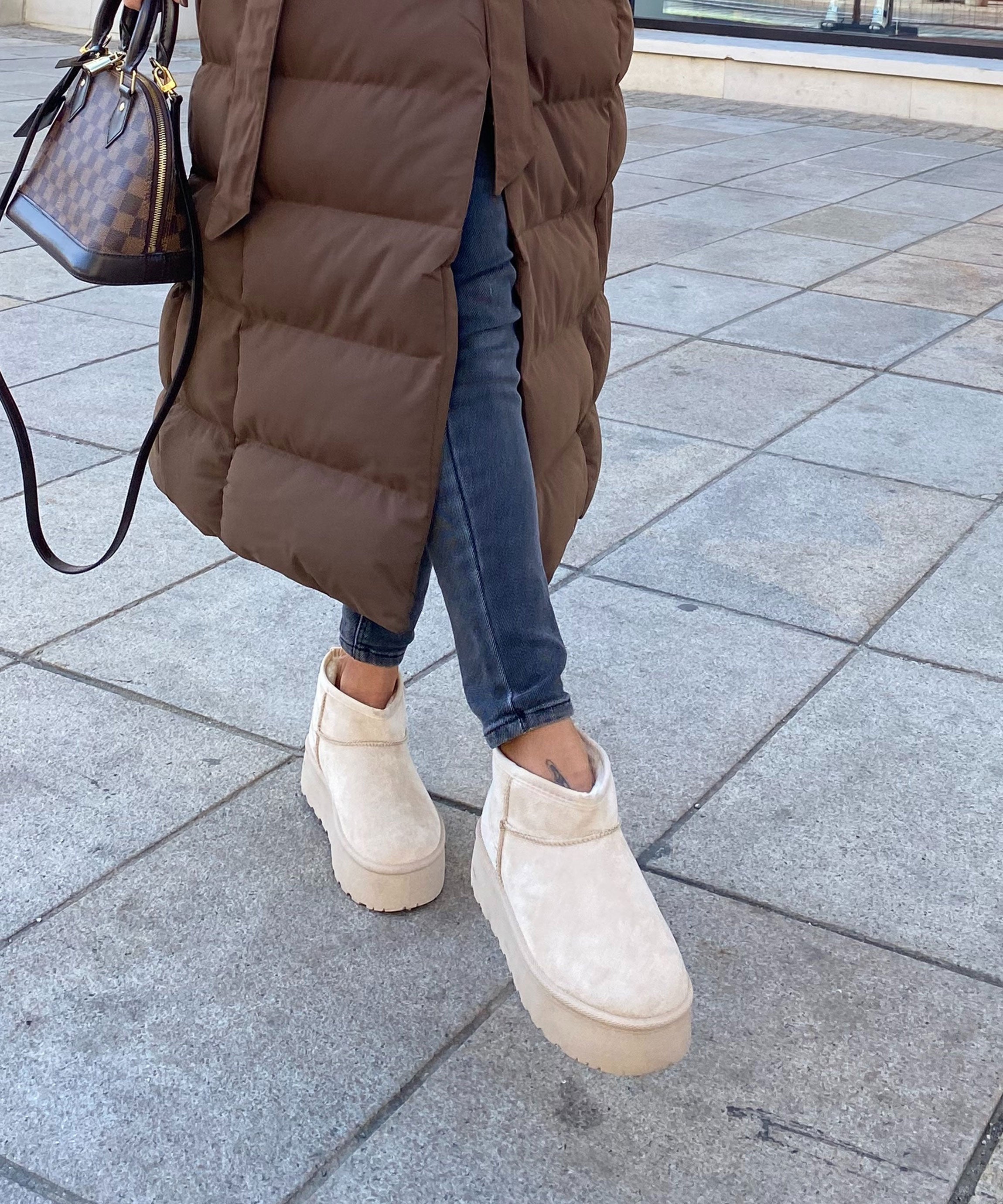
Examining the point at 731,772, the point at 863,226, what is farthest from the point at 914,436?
the point at 863,226

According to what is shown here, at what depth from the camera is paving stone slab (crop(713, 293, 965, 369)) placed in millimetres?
5297

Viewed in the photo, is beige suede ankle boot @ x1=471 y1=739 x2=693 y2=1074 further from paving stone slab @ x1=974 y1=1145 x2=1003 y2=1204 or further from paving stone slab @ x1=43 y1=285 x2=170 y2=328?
paving stone slab @ x1=43 y1=285 x2=170 y2=328

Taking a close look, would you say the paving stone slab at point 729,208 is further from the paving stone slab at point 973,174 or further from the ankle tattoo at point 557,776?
the ankle tattoo at point 557,776

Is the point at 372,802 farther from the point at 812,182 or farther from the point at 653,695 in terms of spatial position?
the point at 812,182

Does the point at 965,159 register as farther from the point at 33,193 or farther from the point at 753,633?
the point at 33,193

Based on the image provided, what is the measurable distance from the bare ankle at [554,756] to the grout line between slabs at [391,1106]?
1.12 feet

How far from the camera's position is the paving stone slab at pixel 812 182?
27.2ft

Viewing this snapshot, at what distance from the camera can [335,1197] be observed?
1.67 metres

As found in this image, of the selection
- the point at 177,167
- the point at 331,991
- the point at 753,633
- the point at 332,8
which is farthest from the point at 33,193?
the point at 753,633

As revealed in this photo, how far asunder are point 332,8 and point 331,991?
1.24 m

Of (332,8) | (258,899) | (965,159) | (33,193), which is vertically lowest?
(965,159)

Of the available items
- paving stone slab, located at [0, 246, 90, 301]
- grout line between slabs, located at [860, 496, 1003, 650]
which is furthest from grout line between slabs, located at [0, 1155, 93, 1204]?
paving stone slab, located at [0, 246, 90, 301]

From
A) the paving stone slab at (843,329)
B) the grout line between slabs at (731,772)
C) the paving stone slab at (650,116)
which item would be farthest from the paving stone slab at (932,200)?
the grout line between slabs at (731,772)

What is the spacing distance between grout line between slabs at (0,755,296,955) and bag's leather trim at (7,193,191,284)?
89cm
